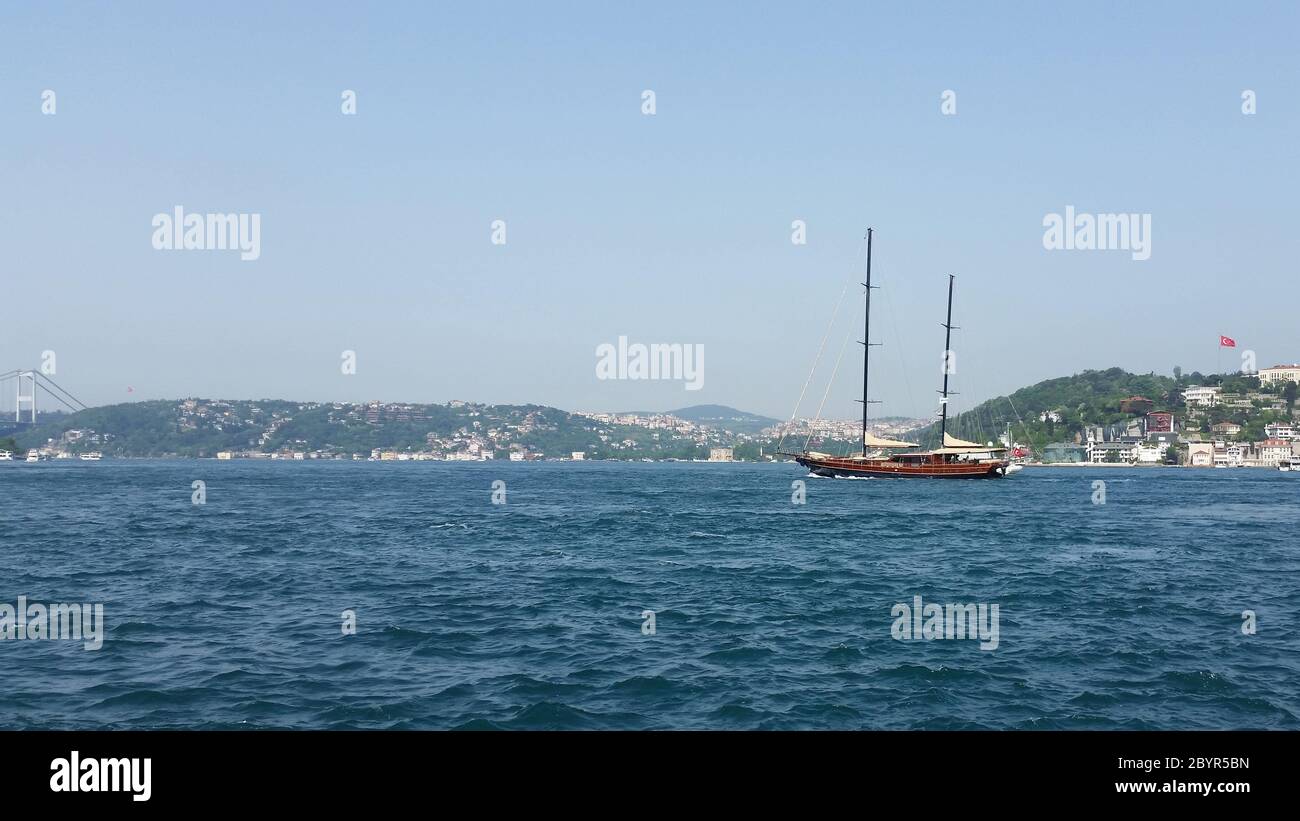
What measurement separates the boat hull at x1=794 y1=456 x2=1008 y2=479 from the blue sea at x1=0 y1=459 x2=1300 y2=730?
151 ft

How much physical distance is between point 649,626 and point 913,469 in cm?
7414

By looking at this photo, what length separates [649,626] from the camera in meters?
17.0

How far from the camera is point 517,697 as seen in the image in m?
12.1

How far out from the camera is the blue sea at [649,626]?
11.6 m

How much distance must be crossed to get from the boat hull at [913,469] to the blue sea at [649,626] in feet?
151

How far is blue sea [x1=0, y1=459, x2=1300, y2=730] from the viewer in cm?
1163
